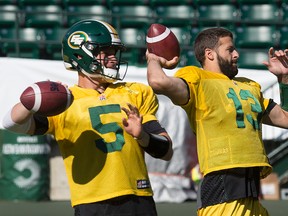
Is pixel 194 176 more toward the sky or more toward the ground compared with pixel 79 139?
more toward the ground

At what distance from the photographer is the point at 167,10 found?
1341 centimetres

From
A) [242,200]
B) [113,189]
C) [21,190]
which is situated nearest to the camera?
[113,189]

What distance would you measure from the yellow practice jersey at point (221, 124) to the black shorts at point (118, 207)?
2.16ft

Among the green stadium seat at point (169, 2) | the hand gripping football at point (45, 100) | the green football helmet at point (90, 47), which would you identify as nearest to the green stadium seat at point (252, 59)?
the green stadium seat at point (169, 2)

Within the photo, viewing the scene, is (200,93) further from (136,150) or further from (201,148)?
(136,150)

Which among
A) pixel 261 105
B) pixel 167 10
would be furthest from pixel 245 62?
pixel 261 105

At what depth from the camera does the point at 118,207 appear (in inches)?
159

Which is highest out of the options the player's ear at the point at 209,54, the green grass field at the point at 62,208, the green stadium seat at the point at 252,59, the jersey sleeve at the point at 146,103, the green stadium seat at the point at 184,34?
the player's ear at the point at 209,54

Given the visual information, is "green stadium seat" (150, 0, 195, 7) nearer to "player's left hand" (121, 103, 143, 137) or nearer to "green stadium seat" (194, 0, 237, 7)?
"green stadium seat" (194, 0, 237, 7)

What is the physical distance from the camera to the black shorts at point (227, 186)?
4.55 meters

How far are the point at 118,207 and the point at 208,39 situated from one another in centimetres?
131

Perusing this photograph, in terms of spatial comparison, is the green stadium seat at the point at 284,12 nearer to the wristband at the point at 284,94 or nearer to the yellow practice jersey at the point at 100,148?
the wristband at the point at 284,94

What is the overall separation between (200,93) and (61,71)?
18.6ft

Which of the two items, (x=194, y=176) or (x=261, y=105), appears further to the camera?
(x=194, y=176)
